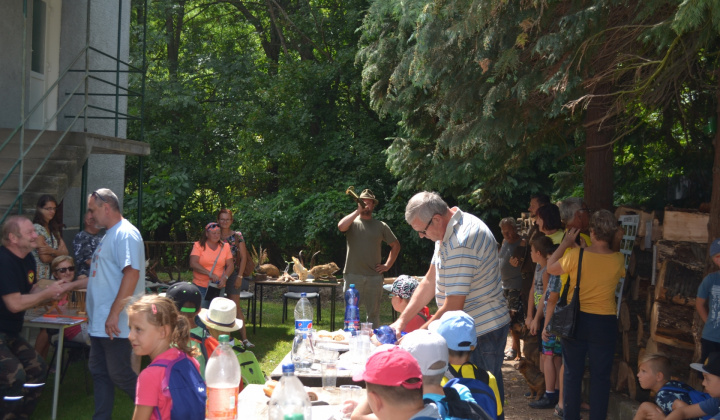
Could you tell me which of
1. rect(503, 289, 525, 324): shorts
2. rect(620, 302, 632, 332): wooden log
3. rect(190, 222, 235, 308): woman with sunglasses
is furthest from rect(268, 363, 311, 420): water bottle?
rect(503, 289, 525, 324): shorts

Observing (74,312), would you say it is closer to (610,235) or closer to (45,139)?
(45,139)

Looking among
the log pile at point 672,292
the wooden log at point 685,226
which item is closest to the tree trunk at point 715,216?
the log pile at point 672,292

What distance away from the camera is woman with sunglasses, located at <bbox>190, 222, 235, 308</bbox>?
9.12 meters

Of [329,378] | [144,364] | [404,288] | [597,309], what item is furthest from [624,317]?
[144,364]

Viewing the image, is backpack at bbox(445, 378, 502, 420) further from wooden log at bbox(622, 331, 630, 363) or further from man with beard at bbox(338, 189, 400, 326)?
man with beard at bbox(338, 189, 400, 326)

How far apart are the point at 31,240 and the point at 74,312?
68.0 inches

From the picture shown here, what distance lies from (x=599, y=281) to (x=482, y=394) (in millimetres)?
2874

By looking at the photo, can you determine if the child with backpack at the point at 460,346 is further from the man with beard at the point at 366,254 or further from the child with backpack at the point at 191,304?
the man with beard at the point at 366,254

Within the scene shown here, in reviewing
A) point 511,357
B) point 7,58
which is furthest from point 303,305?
point 7,58

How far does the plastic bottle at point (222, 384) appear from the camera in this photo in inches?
140

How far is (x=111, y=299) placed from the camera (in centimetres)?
542

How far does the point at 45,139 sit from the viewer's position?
912 cm

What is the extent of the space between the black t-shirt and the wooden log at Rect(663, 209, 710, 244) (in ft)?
19.4

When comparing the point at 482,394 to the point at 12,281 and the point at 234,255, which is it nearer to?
the point at 12,281
